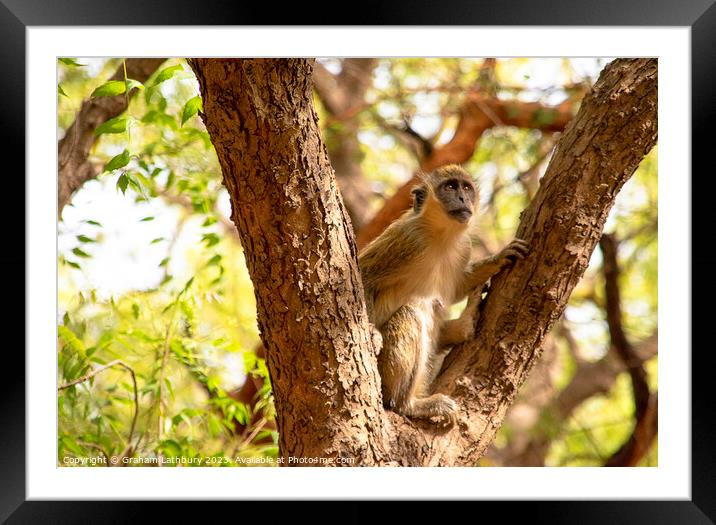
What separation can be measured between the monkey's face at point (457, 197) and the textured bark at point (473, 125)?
1606mm

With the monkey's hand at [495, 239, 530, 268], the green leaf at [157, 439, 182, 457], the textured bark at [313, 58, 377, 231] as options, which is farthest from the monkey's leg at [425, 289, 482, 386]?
the textured bark at [313, 58, 377, 231]

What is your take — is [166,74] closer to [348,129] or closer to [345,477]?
[345,477]

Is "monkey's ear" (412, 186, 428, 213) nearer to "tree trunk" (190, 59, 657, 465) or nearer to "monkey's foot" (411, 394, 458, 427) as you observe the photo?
"tree trunk" (190, 59, 657, 465)

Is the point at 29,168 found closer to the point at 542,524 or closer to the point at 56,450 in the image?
the point at 56,450

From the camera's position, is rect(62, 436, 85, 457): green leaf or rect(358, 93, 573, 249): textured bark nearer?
rect(62, 436, 85, 457): green leaf

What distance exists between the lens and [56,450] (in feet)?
9.83

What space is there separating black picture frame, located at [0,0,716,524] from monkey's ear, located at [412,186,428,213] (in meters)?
1.90

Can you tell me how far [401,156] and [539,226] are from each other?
4.70 m

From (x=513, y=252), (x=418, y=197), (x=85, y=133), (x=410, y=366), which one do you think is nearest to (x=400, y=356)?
(x=410, y=366)

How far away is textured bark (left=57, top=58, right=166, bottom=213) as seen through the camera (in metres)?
4.42

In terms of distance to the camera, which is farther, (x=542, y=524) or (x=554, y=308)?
(x=554, y=308)
